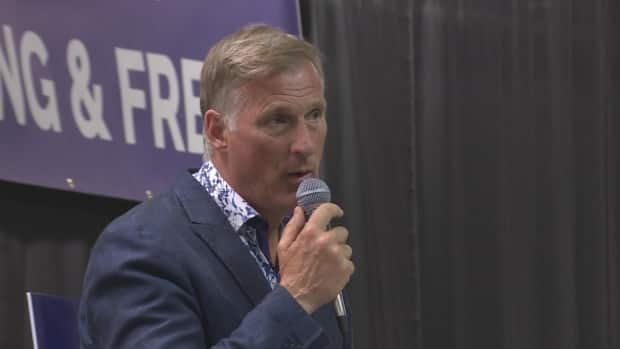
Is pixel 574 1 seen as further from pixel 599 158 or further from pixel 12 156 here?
pixel 12 156

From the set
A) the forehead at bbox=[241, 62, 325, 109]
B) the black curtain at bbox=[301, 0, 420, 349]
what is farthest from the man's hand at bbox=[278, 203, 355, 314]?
the black curtain at bbox=[301, 0, 420, 349]

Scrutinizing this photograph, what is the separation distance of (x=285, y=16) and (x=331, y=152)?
1.56 ft

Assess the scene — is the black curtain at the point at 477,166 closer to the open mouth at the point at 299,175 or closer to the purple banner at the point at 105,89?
the purple banner at the point at 105,89

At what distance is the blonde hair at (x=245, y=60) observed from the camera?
65.3 inches

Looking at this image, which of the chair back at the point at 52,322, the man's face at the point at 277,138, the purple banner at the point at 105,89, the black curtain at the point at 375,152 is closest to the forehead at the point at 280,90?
the man's face at the point at 277,138

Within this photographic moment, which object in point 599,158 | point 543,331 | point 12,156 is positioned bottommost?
point 543,331

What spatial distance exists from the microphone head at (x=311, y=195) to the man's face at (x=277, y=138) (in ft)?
0.24

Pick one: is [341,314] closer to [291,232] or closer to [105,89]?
[291,232]

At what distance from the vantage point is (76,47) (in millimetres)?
3008

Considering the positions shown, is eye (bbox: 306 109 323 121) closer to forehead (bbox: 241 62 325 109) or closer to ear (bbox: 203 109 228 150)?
forehead (bbox: 241 62 325 109)

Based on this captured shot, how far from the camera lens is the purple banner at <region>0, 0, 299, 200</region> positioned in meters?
2.91

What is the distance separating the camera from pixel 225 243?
1645 mm

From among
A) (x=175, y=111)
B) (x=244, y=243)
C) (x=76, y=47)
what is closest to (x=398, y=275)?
(x=175, y=111)

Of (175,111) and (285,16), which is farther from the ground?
(285,16)
